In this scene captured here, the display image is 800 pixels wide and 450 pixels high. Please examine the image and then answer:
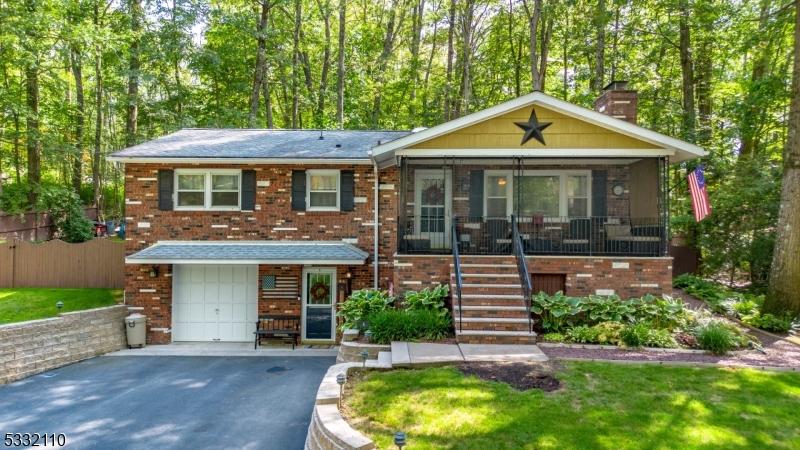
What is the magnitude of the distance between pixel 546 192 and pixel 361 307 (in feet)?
20.6

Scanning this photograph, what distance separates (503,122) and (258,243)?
680cm

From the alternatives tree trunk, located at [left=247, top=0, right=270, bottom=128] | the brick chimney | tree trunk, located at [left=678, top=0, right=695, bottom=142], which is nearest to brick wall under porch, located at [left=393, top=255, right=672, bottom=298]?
the brick chimney

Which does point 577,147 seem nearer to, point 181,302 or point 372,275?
point 372,275

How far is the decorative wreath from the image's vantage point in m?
11.6

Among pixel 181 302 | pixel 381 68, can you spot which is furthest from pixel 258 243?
pixel 381 68

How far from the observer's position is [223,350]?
11.0 m

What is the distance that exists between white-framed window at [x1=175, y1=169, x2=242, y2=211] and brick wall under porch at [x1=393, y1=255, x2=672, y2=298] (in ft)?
15.9

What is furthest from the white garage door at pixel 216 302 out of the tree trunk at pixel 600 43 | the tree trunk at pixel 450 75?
the tree trunk at pixel 600 43

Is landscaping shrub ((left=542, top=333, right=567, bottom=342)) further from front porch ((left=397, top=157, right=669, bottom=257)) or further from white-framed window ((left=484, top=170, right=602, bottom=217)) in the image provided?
white-framed window ((left=484, top=170, right=602, bottom=217))

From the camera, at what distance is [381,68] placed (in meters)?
24.2

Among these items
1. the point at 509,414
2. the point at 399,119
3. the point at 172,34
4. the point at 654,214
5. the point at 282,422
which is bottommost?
the point at 282,422

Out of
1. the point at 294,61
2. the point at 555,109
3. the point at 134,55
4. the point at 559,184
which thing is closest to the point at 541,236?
the point at 559,184

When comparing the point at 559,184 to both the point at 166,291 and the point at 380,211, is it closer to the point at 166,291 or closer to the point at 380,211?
the point at 380,211

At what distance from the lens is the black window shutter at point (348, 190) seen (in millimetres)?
11438
